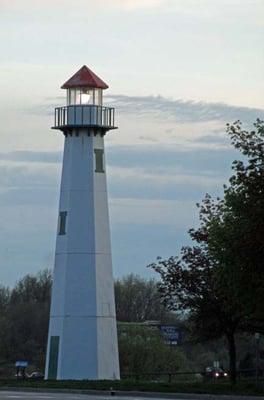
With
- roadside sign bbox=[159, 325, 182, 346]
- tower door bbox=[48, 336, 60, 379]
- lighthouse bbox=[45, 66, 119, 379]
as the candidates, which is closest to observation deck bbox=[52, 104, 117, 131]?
lighthouse bbox=[45, 66, 119, 379]

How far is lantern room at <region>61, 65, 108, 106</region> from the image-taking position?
5731 cm

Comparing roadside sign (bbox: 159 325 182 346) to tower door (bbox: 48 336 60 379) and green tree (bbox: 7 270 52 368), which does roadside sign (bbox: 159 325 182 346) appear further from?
tower door (bbox: 48 336 60 379)

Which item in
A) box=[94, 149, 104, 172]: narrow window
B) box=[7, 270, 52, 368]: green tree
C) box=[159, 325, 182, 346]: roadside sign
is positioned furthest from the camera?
box=[7, 270, 52, 368]: green tree

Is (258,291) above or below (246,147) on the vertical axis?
below

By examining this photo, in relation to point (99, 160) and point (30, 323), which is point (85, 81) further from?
point (30, 323)

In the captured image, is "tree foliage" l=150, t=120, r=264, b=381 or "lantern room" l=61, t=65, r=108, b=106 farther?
"lantern room" l=61, t=65, r=108, b=106

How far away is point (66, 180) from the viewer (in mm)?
58281

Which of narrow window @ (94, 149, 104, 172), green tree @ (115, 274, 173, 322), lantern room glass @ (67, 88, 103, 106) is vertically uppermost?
green tree @ (115, 274, 173, 322)

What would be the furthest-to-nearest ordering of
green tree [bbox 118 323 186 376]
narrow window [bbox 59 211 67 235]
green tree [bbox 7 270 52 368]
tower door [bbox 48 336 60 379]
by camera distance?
1. green tree [bbox 7 270 52 368]
2. green tree [bbox 118 323 186 376]
3. narrow window [bbox 59 211 67 235]
4. tower door [bbox 48 336 60 379]

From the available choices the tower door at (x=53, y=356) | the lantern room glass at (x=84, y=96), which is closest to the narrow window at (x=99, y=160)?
the lantern room glass at (x=84, y=96)

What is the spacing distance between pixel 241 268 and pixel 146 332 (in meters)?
47.7

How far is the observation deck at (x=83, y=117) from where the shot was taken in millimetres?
58219

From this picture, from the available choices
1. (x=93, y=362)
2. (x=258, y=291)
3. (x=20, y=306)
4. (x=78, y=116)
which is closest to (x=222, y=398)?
(x=258, y=291)

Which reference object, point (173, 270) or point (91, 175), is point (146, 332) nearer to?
point (91, 175)
